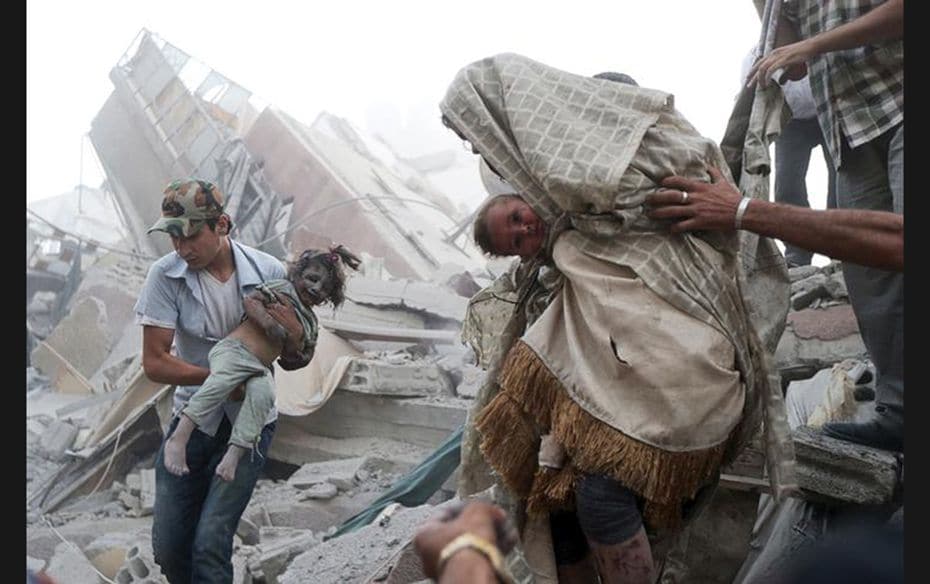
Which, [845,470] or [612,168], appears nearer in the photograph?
[612,168]

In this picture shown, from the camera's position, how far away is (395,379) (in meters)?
3.81

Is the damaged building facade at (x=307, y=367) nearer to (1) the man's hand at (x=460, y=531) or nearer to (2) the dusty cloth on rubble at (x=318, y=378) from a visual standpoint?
(2) the dusty cloth on rubble at (x=318, y=378)

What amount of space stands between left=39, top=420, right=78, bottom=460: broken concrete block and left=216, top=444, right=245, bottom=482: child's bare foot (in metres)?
2.25

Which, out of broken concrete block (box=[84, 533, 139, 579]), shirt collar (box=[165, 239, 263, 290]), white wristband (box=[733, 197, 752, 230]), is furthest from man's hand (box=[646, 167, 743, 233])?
broken concrete block (box=[84, 533, 139, 579])

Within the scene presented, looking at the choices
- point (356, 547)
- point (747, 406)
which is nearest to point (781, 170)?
point (747, 406)

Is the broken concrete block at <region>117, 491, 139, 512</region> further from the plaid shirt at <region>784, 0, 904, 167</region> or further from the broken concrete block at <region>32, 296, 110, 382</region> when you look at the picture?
the plaid shirt at <region>784, 0, 904, 167</region>

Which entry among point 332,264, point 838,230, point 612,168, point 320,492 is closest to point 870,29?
point 838,230

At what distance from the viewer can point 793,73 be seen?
2121 millimetres

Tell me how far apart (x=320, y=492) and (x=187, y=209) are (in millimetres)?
1500

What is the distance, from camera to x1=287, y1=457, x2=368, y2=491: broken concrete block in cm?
353

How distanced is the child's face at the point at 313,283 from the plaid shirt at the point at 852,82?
1.49 m

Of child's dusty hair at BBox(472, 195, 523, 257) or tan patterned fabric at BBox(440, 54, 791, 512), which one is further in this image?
child's dusty hair at BBox(472, 195, 523, 257)

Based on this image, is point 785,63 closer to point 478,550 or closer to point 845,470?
point 845,470

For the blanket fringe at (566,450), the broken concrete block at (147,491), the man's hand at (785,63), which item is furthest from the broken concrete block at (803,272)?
the broken concrete block at (147,491)
